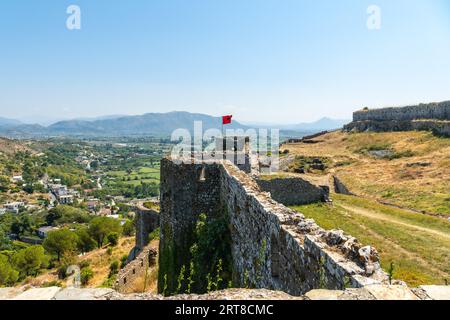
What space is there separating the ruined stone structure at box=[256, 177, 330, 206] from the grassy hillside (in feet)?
24.2

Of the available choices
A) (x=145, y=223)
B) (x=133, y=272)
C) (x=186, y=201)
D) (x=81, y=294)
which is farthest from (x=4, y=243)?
(x=81, y=294)

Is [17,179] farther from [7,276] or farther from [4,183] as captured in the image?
[7,276]

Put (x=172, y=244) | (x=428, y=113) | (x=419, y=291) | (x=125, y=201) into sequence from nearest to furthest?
(x=419, y=291) → (x=172, y=244) → (x=428, y=113) → (x=125, y=201)

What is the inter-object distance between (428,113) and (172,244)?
186 feet

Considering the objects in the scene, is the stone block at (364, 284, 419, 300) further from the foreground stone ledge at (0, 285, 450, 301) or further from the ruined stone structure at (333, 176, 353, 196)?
the ruined stone structure at (333, 176, 353, 196)

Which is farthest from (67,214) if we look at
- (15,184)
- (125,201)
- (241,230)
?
(241,230)

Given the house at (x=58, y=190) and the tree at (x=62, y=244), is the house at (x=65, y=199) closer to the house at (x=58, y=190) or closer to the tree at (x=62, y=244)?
the house at (x=58, y=190)

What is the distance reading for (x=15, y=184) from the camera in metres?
172

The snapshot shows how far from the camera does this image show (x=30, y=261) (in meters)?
48.9

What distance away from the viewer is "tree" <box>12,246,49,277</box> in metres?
48.4

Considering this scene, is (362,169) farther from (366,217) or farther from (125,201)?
(125,201)

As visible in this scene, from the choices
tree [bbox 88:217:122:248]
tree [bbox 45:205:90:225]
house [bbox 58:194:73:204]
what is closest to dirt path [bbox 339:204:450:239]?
tree [bbox 88:217:122:248]

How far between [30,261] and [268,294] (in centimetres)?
5296

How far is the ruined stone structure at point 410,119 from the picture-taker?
50.2m
